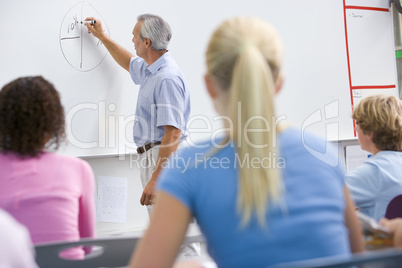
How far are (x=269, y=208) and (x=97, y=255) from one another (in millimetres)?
415

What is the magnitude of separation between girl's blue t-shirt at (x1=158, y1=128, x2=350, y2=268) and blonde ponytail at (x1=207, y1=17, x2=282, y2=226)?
1 centimetres

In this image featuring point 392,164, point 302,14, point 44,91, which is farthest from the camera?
point 302,14

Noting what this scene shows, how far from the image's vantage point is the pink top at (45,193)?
4.25 feet

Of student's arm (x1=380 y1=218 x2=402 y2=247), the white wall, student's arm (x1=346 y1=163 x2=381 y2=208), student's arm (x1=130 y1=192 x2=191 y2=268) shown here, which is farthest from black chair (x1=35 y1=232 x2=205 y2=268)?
the white wall

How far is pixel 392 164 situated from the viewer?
1922 millimetres

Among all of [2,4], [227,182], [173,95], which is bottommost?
[227,182]

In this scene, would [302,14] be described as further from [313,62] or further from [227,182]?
[227,182]

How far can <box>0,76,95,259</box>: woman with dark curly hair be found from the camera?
4.28ft

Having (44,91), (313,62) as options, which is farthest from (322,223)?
(313,62)

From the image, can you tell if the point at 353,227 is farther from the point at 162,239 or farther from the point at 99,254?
the point at 99,254

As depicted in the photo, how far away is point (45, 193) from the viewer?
1.32m

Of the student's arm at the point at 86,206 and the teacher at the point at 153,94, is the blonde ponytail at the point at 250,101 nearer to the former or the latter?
the student's arm at the point at 86,206

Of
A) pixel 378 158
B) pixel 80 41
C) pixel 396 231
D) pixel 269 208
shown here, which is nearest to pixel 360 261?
pixel 269 208

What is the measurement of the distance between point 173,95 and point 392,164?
1138 mm
